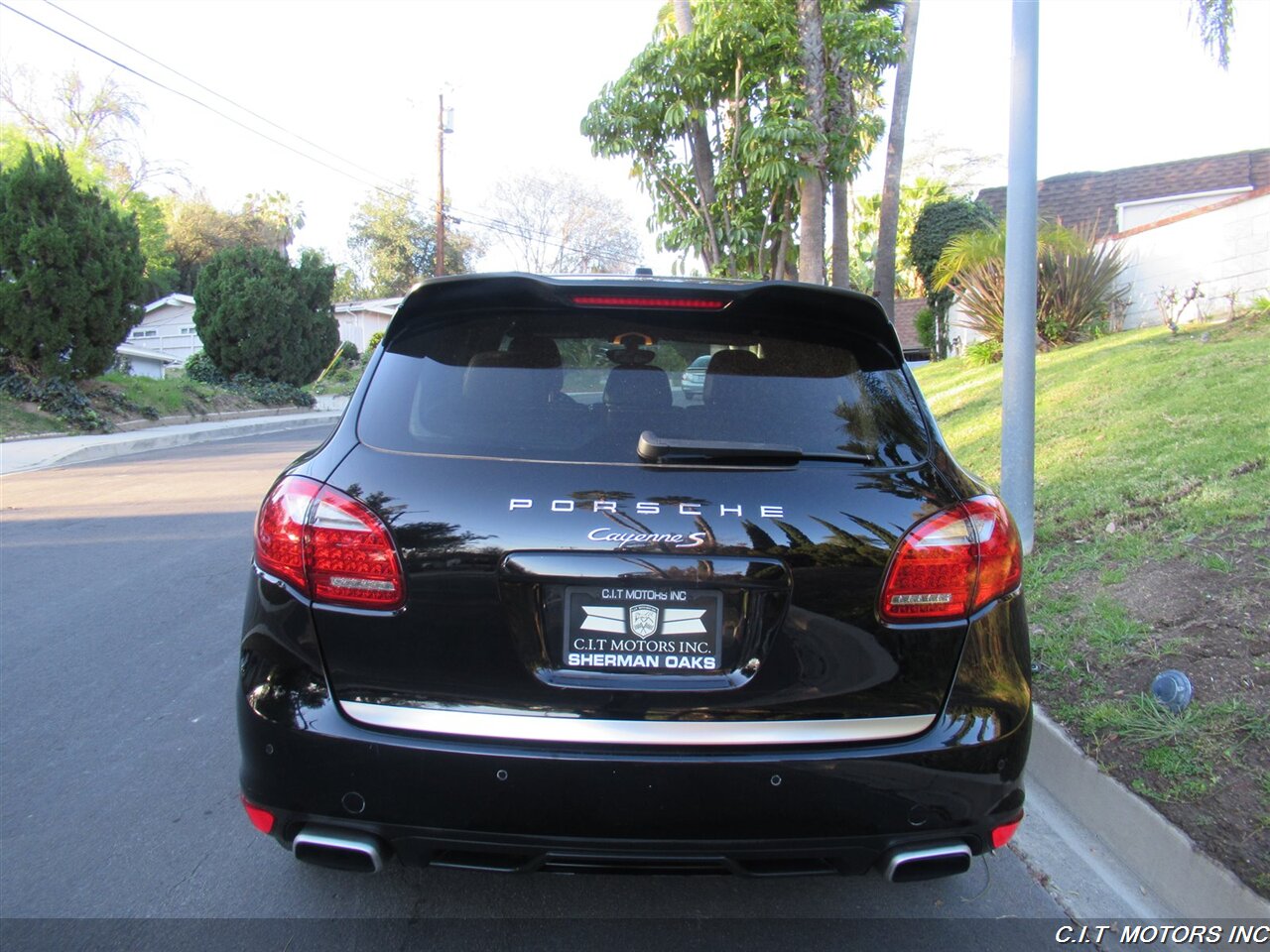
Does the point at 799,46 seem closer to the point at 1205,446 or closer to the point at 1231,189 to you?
the point at 1205,446

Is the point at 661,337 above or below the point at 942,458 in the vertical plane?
above

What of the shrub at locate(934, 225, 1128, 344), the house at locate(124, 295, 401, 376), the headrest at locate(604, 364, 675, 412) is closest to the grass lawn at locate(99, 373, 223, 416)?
the shrub at locate(934, 225, 1128, 344)

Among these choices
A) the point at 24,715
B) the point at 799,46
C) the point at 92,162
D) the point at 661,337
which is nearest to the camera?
the point at 661,337

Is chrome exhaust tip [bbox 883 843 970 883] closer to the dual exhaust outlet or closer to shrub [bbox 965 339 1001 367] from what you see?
the dual exhaust outlet

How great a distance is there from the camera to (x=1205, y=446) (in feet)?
20.3

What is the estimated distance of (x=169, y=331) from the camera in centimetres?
5059

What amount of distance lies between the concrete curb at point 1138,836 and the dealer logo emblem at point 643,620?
1892mm

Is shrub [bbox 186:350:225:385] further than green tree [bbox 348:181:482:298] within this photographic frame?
Result: No

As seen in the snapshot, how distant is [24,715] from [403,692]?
3.09 m

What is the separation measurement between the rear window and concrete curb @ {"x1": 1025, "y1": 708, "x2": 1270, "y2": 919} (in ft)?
5.17

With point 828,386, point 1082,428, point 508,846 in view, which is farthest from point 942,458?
point 1082,428

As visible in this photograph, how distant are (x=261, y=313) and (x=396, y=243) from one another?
32.3 m

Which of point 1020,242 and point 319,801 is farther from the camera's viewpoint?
point 1020,242

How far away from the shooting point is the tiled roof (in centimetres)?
2562
